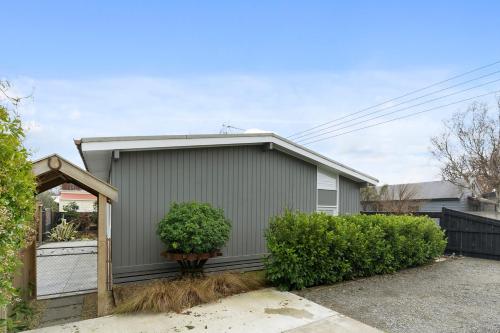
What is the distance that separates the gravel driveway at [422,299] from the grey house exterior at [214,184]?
8.17 feet

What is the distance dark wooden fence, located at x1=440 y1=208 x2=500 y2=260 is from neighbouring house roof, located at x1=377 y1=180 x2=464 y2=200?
14.5 metres

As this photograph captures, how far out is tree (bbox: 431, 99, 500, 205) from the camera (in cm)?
1908

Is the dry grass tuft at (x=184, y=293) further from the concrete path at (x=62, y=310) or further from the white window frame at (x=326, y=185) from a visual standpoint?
the white window frame at (x=326, y=185)

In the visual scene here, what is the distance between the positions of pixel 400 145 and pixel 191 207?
16570 mm

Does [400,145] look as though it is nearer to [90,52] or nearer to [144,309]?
[90,52]

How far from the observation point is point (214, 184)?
7602 millimetres

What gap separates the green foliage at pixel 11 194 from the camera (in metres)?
2.57

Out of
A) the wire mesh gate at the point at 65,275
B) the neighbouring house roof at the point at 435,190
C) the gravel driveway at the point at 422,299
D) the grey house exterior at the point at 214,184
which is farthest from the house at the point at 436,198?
the wire mesh gate at the point at 65,275

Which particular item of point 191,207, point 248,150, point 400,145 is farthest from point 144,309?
point 400,145

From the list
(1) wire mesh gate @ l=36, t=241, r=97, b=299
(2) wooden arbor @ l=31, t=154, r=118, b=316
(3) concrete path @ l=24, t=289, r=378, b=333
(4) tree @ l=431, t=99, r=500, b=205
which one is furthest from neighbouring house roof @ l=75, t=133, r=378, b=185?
(4) tree @ l=431, t=99, r=500, b=205

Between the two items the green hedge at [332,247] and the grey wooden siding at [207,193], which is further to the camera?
the grey wooden siding at [207,193]

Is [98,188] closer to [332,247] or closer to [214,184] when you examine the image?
[214,184]

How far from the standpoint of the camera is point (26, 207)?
3.07m

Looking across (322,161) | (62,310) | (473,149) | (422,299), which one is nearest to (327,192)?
(322,161)
